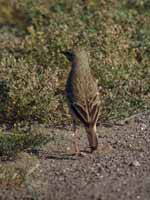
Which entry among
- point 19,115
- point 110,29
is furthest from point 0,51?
point 19,115

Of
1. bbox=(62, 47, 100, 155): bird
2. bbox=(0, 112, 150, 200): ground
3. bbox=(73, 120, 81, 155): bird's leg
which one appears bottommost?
bbox=(0, 112, 150, 200): ground

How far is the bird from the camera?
29.9 feet

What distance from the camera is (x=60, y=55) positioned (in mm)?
12203

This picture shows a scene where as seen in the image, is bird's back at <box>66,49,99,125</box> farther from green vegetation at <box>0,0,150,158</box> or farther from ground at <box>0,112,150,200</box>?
green vegetation at <box>0,0,150,158</box>

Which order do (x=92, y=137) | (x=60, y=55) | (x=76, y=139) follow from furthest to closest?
(x=60, y=55) < (x=76, y=139) < (x=92, y=137)

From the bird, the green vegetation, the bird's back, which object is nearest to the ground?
the bird

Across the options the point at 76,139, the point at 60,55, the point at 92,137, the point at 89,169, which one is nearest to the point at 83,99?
the point at 92,137

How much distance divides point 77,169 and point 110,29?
13.0ft

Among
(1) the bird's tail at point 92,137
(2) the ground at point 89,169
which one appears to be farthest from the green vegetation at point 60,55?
(1) the bird's tail at point 92,137

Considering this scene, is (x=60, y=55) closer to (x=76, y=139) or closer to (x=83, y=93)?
(x=76, y=139)

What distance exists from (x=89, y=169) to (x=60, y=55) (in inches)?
136

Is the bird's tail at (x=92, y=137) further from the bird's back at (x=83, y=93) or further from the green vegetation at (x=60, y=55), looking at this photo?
the green vegetation at (x=60, y=55)

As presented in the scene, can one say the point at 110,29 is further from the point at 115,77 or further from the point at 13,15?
the point at 13,15

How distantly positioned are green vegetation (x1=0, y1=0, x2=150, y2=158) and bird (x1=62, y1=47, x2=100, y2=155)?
0.73 metres
